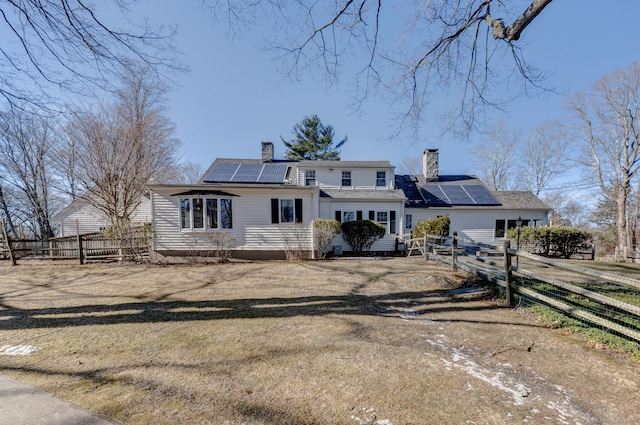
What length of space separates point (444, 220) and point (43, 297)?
15771 millimetres

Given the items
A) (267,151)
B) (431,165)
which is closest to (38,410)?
(267,151)

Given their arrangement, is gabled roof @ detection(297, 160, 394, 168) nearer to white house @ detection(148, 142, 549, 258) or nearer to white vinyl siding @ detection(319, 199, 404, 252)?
white house @ detection(148, 142, 549, 258)

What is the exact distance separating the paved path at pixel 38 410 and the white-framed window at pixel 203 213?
8.70 metres

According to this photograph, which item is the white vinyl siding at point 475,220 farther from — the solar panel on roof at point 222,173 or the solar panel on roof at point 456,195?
the solar panel on roof at point 222,173

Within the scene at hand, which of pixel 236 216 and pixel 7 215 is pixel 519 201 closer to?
pixel 236 216

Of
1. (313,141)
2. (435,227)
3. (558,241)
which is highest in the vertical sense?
(313,141)

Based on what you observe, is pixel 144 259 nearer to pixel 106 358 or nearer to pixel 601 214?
pixel 106 358

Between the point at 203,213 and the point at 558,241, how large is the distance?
17.8 m

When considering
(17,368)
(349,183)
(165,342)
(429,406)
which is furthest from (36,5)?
(349,183)

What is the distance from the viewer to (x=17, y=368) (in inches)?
114

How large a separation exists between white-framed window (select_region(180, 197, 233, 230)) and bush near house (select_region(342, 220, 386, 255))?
20.3 feet

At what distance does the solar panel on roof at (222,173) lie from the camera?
15.1m

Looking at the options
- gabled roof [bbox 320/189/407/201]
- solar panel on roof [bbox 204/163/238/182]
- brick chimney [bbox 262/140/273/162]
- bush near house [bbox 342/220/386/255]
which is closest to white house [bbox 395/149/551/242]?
gabled roof [bbox 320/189/407/201]

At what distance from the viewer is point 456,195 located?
17.5 metres
